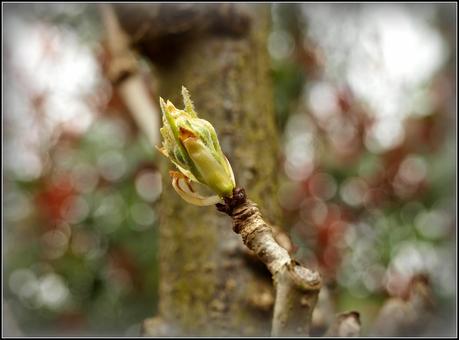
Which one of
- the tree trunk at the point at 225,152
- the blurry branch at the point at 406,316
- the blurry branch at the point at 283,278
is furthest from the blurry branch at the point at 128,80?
the blurry branch at the point at 283,278

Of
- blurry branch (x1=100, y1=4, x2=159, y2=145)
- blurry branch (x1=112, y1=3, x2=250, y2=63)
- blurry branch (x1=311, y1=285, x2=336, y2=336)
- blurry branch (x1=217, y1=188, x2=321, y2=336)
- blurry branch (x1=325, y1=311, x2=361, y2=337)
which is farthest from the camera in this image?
blurry branch (x1=100, y1=4, x2=159, y2=145)

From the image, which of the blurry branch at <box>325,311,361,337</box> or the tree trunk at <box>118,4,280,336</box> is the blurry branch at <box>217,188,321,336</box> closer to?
the blurry branch at <box>325,311,361,337</box>

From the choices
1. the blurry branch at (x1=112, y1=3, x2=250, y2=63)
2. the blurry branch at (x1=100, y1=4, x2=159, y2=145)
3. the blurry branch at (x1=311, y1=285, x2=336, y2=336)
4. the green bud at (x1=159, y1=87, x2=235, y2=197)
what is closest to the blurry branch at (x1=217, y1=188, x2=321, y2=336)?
the green bud at (x1=159, y1=87, x2=235, y2=197)

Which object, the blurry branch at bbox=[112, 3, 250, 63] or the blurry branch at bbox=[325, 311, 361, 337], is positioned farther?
the blurry branch at bbox=[112, 3, 250, 63]

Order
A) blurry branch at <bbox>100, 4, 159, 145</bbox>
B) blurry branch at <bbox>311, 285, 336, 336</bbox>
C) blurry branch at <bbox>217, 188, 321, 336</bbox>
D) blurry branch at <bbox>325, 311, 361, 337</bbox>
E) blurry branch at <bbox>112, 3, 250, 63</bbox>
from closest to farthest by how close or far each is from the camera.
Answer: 1. blurry branch at <bbox>217, 188, 321, 336</bbox>
2. blurry branch at <bbox>325, 311, 361, 337</bbox>
3. blurry branch at <bbox>311, 285, 336, 336</bbox>
4. blurry branch at <bbox>112, 3, 250, 63</bbox>
5. blurry branch at <bbox>100, 4, 159, 145</bbox>

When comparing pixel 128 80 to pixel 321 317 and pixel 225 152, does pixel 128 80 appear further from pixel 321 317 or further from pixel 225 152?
pixel 321 317

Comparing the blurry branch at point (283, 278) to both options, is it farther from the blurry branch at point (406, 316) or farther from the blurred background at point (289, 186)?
the blurred background at point (289, 186)

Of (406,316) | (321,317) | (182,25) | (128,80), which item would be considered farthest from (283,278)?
(128,80)
